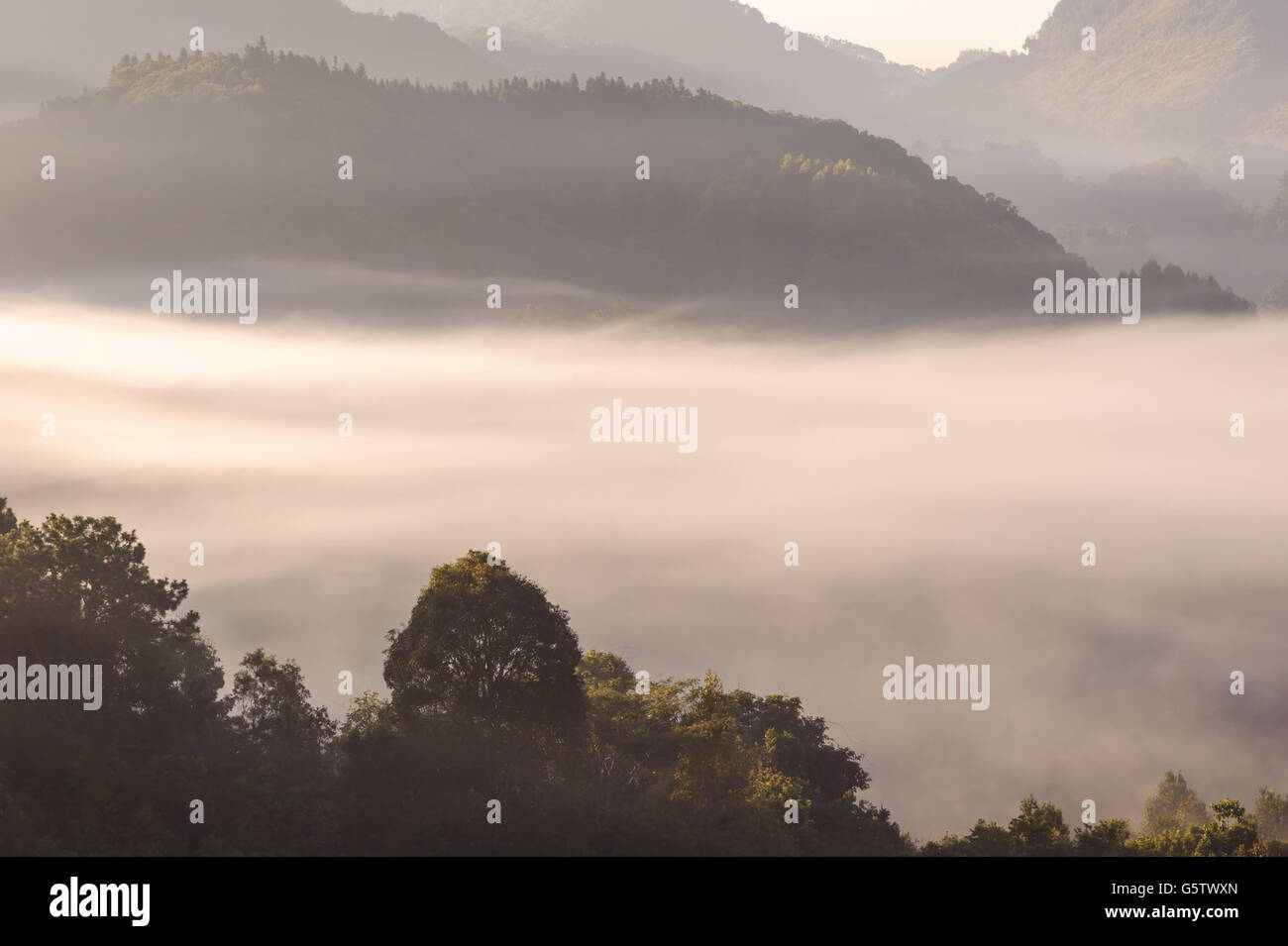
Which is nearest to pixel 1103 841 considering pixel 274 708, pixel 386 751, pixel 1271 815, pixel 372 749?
pixel 386 751

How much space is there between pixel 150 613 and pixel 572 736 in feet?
70.5

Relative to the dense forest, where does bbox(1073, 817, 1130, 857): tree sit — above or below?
below

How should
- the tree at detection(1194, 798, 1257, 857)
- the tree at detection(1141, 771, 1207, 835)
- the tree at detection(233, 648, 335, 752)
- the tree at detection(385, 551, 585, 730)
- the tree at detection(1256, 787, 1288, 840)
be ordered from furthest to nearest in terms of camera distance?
1. the tree at detection(1141, 771, 1207, 835)
2. the tree at detection(1256, 787, 1288, 840)
3. the tree at detection(1194, 798, 1257, 857)
4. the tree at detection(233, 648, 335, 752)
5. the tree at detection(385, 551, 585, 730)

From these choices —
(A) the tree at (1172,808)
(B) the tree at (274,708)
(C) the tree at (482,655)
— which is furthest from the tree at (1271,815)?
(B) the tree at (274,708)

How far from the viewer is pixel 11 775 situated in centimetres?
4569

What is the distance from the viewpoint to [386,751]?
5431 cm

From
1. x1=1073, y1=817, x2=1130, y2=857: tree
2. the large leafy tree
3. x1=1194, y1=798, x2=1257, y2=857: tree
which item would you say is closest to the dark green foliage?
the large leafy tree

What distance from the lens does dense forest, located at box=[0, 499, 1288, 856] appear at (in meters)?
47.4

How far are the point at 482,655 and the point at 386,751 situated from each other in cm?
638

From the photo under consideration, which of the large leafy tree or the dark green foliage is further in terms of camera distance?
the dark green foliage

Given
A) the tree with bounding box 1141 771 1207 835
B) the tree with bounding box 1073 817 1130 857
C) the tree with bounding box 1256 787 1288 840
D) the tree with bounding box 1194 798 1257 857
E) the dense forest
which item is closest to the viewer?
the dense forest

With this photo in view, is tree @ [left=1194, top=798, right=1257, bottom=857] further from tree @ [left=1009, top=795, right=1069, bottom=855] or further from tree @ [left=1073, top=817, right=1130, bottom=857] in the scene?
tree @ [left=1009, top=795, right=1069, bottom=855]

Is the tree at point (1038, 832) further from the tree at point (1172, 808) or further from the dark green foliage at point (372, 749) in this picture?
the tree at point (1172, 808)

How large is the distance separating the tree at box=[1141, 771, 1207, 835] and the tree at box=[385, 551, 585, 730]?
329 ft
